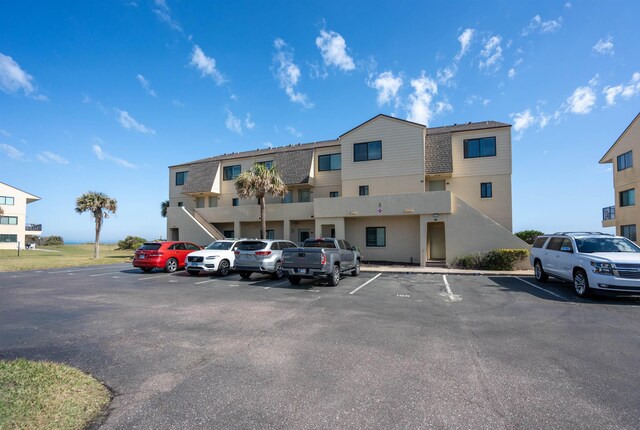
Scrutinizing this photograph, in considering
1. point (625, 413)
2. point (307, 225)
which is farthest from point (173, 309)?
point (307, 225)

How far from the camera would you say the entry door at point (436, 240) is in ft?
76.2

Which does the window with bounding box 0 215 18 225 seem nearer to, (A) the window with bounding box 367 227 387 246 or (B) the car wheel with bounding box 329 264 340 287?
(A) the window with bounding box 367 227 387 246

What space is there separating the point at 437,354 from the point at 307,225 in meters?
22.5

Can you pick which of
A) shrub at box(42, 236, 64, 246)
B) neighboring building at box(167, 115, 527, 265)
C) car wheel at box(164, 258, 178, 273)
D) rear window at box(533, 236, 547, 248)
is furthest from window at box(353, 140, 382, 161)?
shrub at box(42, 236, 64, 246)

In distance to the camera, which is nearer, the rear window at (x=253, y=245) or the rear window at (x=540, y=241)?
the rear window at (x=540, y=241)

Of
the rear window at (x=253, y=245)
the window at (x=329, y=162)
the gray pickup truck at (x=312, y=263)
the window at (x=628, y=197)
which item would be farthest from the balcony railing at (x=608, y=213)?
the rear window at (x=253, y=245)

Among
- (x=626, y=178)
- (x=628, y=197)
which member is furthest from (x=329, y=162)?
(x=628, y=197)

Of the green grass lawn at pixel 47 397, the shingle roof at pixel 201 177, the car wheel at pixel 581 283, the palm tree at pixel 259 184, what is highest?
the shingle roof at pixel 201 177

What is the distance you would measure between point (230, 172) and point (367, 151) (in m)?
14.4

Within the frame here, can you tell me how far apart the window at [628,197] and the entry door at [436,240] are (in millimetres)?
14797

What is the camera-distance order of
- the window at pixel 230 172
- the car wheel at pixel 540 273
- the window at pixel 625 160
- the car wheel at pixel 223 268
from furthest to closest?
the window at pixel 230 172 → the window at pixel 625 160 → the car wheel at pixel 223 268 → the car wheel at pixel 540 273

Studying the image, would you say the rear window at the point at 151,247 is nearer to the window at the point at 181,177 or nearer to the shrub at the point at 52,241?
the window at the point at 181,177

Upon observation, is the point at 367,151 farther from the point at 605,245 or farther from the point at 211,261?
the point at 605,245

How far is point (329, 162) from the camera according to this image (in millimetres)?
27438
